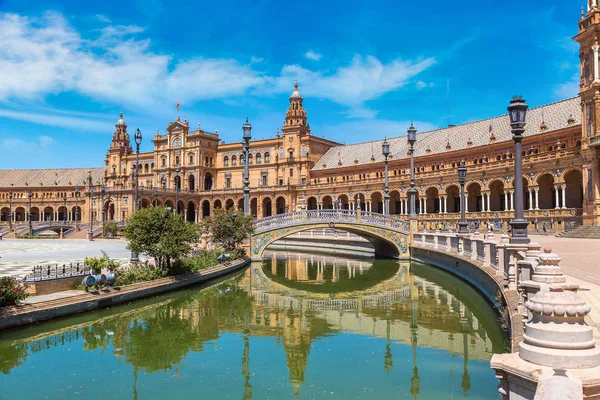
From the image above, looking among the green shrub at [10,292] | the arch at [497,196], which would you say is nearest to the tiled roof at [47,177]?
the arch at [497,196]

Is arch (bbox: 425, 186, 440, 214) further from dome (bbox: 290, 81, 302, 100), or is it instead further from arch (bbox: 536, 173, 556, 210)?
dome (bbox: 290, 81, 302, 100)

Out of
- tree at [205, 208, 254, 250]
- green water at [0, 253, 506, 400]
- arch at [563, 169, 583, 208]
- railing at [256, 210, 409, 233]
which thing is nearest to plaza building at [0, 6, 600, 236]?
arch at [563, 169, 583, 208]

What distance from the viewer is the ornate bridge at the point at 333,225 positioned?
34.0m

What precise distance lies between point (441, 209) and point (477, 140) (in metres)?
9.91

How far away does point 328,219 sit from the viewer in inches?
1356

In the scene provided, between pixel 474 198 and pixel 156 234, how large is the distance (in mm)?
42662

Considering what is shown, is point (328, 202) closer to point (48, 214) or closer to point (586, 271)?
point (586, 271)

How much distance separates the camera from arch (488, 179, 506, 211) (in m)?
51.1

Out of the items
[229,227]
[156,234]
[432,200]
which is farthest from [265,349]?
[432,200]

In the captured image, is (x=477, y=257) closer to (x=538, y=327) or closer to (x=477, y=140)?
(x=538, y=327)

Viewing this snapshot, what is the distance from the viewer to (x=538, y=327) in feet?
15.1

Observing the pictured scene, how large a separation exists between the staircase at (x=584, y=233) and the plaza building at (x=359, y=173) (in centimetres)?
264

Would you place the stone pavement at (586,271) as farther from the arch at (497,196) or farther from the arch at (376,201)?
the arch at (376,201)

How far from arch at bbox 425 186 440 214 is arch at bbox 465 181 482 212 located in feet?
13.0
